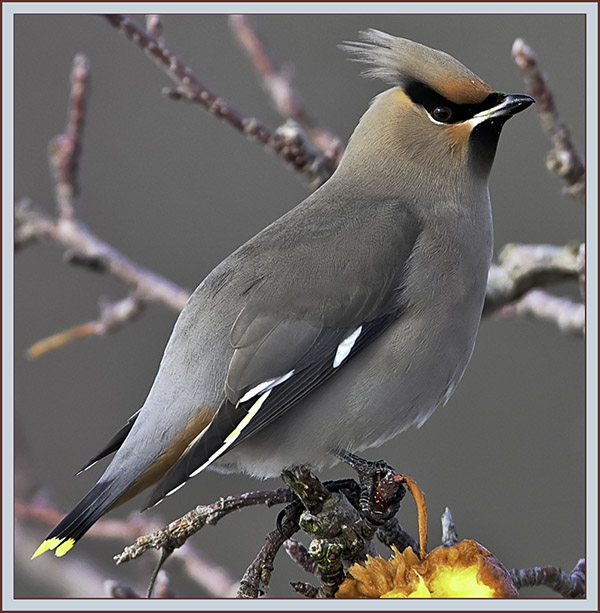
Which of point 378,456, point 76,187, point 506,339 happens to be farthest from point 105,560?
point 506,339

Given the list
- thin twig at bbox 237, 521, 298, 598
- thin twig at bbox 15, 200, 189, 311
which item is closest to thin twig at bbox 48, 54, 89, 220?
thin twig at bbox 15, 200, 189, 311

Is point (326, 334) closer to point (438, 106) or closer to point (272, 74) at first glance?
point (438, 106)

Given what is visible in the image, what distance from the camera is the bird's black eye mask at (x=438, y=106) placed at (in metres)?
3.41

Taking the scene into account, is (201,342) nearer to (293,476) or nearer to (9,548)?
(293,476)

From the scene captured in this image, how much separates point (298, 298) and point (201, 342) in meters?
0.29

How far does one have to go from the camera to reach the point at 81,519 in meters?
2.80

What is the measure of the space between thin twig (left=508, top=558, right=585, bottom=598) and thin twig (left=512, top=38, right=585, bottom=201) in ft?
4.15

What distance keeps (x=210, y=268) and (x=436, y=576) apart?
346 centimetres

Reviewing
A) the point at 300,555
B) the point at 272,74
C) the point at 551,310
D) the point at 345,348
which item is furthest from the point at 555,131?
the point at 300,555

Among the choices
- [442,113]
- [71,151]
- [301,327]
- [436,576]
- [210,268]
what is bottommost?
[436,576]

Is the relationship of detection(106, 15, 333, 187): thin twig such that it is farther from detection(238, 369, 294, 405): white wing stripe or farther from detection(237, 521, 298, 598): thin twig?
detection(237, 521, 298, 598): thin twig

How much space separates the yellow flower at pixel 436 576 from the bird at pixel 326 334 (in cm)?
55

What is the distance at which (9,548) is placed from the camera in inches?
120

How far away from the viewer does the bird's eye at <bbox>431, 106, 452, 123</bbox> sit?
3.45m
